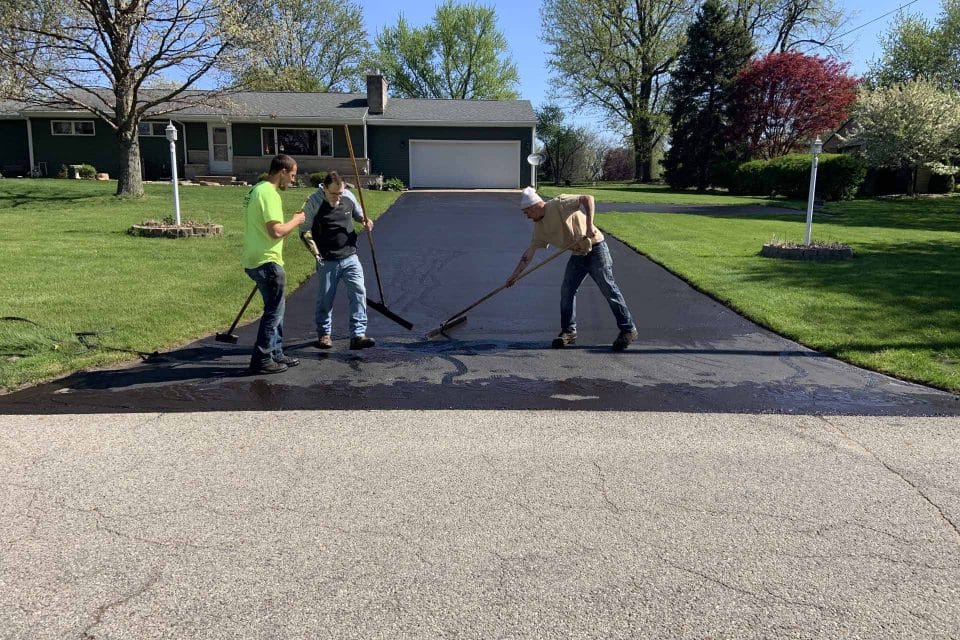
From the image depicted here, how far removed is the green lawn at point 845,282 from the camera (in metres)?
6.79

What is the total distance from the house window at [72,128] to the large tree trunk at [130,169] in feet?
41.2

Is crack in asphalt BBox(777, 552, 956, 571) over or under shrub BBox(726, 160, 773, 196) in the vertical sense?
under

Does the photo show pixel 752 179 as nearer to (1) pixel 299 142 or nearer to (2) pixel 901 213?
(2) pixel 901 213


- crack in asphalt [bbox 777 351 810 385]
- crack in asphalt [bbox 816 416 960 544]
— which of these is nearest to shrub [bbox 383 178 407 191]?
crack in asphalt [bbox 777 351 810 385]

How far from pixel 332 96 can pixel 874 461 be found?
1241 inches

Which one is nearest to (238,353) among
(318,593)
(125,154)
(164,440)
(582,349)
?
(164,440)

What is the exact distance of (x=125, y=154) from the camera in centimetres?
1972

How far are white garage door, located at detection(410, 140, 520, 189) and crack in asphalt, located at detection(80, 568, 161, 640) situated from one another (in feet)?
93.6

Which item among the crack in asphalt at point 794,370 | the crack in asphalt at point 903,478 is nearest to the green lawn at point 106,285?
the crack in asphalt at point 794,370

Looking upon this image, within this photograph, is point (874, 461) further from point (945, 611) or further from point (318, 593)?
point (318, 593)

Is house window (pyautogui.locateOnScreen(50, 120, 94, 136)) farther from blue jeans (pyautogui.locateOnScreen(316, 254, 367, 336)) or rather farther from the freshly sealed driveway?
blue jeans (pyautogui.locateOnScreen(316, 254, 367, 336))

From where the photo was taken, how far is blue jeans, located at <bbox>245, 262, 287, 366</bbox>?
18.8 feet

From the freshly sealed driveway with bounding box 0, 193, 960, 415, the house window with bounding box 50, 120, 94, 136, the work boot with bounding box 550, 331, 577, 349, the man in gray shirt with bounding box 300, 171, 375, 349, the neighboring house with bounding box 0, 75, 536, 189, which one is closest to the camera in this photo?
the freshly sealed driveway with bounding box 0, 193, 960, 415

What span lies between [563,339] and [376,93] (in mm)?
25778
